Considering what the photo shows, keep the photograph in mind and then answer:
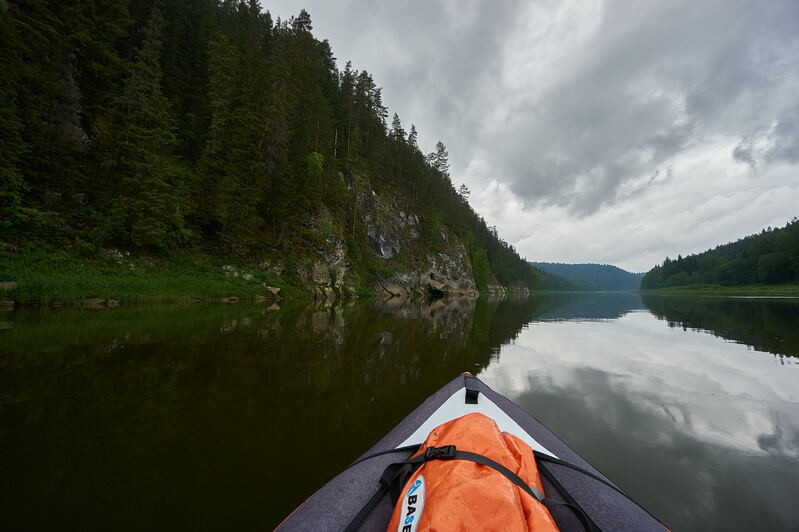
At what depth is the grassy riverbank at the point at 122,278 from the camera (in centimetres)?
1256

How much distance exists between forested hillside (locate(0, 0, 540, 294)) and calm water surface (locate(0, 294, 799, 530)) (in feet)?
35.6

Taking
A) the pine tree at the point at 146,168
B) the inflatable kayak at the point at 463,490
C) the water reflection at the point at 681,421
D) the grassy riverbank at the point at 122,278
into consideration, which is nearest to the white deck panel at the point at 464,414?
the inflatable kayak at the point at 463,490

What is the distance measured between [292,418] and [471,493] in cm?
344

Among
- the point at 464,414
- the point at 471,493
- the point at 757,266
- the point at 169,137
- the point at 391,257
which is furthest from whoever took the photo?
the point at 757,266

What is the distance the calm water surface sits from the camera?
8.36 feet

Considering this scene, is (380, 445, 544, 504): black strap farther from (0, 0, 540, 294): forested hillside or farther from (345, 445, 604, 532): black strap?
(0, 0, 540, 294): forested hillside

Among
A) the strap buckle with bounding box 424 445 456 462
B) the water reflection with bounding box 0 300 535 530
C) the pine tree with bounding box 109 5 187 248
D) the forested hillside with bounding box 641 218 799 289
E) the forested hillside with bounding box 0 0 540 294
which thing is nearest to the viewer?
the strap buckle with bounding box 424 445 456 462

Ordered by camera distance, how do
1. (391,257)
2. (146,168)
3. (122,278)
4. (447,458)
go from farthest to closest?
(391,257), (146,168), (122,278), (447,458)

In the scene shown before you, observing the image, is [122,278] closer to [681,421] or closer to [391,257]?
[681,421]

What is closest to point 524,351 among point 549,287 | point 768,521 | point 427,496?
point 768,521

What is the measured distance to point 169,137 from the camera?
22703 mm

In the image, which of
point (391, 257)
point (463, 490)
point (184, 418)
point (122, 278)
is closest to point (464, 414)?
point (463, 490)

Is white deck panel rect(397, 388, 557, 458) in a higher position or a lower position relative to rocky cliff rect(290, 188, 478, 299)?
lower

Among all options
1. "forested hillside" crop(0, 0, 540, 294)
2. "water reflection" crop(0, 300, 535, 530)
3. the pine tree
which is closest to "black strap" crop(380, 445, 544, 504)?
"water reflection" crop(0, 300, 535, 530)
